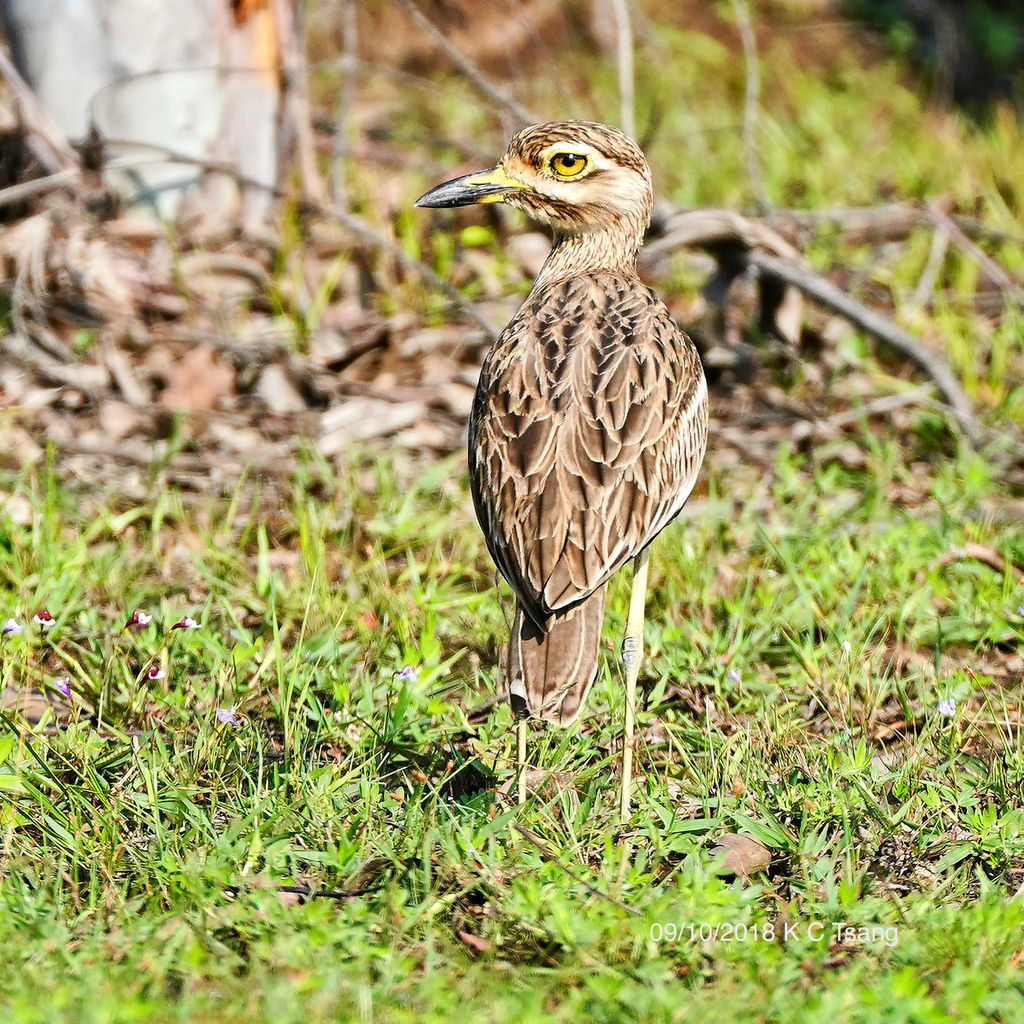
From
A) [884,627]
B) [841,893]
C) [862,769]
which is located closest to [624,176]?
[884,627]

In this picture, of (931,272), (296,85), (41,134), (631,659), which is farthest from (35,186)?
(931,272)

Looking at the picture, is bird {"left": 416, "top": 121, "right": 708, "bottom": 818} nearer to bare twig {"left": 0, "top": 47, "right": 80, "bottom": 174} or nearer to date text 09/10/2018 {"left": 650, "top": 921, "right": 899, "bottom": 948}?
date text 09/10/2018 {"left": 650, "top": 921, "right": 899, "bottom": 948}

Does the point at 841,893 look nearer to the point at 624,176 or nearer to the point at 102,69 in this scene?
the point at 624,176

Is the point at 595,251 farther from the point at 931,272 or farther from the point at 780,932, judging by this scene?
the point at 931,272

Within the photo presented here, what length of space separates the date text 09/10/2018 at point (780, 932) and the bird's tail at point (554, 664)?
0.70 metres

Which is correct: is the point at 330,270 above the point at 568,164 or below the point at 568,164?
below

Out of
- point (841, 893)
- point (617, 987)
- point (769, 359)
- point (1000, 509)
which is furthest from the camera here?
point (769, 359)

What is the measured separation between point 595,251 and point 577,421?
110 centimetres

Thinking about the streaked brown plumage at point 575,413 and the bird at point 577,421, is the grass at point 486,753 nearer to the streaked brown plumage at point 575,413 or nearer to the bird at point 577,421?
the bird at point 577,421

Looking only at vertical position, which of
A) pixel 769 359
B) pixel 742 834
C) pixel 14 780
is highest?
pixel 769 359

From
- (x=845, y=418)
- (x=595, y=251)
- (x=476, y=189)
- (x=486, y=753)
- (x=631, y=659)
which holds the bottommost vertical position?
(x=486, y=753)

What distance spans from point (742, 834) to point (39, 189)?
4549 mm

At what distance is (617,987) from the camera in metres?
3.02

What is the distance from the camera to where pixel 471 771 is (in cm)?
414
